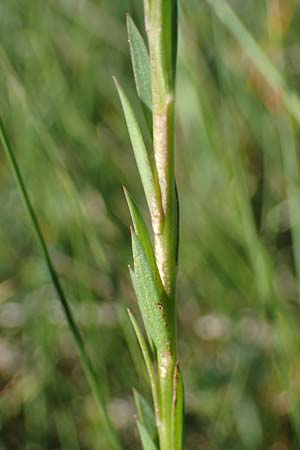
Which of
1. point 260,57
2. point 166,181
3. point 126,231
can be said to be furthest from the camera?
point 126,231

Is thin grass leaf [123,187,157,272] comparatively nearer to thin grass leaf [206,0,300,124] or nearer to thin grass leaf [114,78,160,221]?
thin grass leaf [114,78,160,221]

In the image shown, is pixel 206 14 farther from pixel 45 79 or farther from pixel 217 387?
pixel 217 387

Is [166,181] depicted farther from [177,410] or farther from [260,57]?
[260,57]

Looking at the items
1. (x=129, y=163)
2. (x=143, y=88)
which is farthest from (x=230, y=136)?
(x=143, y=88)

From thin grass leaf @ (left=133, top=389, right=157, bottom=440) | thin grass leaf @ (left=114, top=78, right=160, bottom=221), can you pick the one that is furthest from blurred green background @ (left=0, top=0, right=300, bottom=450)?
thin grass leaf @ (left=114, top=78, right=160, bottom=221)

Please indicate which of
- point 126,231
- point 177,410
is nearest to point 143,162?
point 177,410

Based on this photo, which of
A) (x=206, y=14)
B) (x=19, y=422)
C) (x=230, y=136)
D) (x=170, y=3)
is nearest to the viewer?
(x=170, y=3)
